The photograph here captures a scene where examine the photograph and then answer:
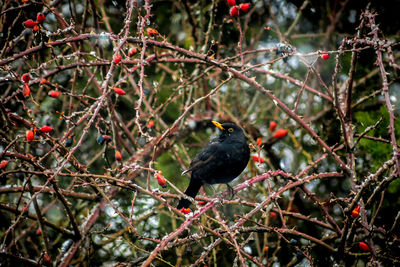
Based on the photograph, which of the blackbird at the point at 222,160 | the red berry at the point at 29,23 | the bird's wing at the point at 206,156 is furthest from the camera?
the bird's wing at the point at 206,156

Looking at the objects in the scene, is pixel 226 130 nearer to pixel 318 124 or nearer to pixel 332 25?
pixel 318 124

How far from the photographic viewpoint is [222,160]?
11.0 feet

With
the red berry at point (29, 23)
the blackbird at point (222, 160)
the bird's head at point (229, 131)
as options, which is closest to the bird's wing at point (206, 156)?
the blackbird at point (222, 160)

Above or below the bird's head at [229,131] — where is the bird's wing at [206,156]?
below

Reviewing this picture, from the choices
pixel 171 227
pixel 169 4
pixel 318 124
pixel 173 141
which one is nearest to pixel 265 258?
pixel 171 227

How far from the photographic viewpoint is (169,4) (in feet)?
17.0

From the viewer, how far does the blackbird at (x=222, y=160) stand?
332cm

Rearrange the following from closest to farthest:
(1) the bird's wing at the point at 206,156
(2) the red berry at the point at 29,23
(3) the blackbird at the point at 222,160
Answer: (2) the red berry at the point at 29,23 < (3) the blackbird at the point at 222,160 < (1) the bird's wing at the point at 206,156

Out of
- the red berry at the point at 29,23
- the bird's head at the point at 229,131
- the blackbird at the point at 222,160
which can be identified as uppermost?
the red berry at the point at 29,23

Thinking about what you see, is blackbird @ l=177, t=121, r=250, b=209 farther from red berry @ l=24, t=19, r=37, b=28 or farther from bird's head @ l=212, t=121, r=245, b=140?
red berry @ l=24, t=19, r=37, b=28

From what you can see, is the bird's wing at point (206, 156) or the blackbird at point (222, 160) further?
the bird's wing at point (206, 156)

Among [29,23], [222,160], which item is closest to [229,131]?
[222,160]

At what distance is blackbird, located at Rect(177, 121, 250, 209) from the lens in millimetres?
3318

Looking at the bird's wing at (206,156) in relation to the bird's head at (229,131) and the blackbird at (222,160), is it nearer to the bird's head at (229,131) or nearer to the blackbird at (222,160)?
the blackbird at (222,160)
